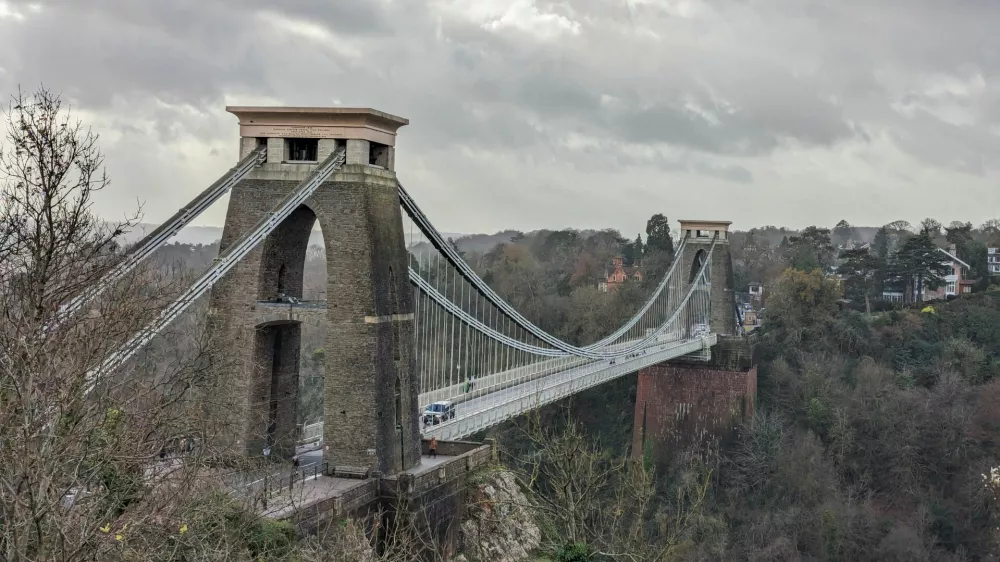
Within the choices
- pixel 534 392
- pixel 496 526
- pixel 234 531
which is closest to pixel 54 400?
pixel 234 531

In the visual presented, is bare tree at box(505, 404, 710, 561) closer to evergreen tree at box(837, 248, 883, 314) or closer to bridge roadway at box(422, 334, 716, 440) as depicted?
bridge roadway at box(422, 334, 716, 440)

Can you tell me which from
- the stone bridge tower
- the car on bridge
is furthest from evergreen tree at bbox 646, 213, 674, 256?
the car on bridge

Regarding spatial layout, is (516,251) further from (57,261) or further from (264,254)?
(57,261)

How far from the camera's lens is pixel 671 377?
33.8 m

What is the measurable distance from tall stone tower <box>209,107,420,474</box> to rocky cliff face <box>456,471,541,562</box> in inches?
70.8

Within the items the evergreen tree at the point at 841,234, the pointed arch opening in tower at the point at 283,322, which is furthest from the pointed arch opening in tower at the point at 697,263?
the evergreen tree at the point at 841,234

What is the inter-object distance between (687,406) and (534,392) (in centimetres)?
1415

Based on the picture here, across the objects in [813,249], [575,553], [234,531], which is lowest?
[575,553]

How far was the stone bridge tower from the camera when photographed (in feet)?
108

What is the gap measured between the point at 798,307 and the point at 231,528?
30392 mm

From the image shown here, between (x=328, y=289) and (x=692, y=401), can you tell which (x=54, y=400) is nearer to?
(x=328, y=289)

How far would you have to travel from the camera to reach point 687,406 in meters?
33.6

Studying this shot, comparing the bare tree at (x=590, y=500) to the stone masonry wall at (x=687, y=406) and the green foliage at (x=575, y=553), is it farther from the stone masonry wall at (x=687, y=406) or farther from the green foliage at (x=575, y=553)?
the stone masonry wall at (x=687, y=406)

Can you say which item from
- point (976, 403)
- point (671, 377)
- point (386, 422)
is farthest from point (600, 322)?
point (386, 422)
